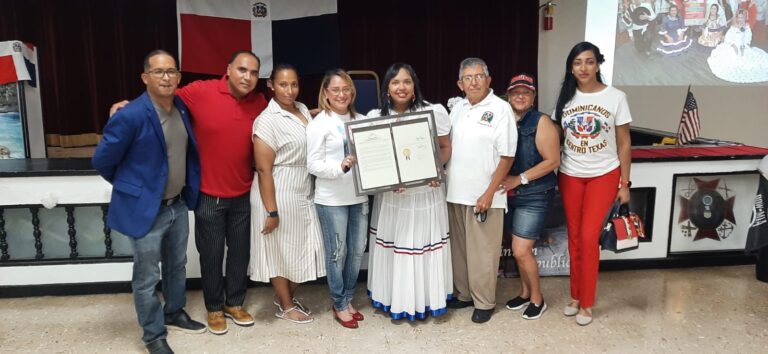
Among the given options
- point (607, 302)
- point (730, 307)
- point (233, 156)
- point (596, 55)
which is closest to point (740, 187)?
point (730, 307)

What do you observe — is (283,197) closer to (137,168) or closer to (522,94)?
(137,168)

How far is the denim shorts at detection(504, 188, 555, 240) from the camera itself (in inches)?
103

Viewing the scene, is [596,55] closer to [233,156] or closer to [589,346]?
[589,346]

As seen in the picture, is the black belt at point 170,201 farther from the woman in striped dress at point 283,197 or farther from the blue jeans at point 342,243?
the blue jeans at point 342,243

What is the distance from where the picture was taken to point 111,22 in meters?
5.83

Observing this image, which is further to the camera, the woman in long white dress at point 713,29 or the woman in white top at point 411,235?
the woman in long white dress at point 713,29

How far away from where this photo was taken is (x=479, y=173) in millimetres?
2508

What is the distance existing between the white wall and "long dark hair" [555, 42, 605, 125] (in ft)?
10.8

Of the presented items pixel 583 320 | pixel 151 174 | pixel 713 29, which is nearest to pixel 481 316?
pixel 583 320

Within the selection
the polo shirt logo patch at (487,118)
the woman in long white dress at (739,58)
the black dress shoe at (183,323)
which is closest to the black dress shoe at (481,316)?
the polo shirt logo patch at (487,118)

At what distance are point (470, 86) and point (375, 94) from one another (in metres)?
1.69

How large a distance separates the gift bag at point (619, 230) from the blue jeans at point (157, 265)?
6.61 ft

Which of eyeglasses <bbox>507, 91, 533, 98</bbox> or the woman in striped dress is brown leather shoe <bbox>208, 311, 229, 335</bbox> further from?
eyeglasses <bbox>507, 91, 533, 98</bbox>

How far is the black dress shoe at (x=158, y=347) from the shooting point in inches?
94.1
